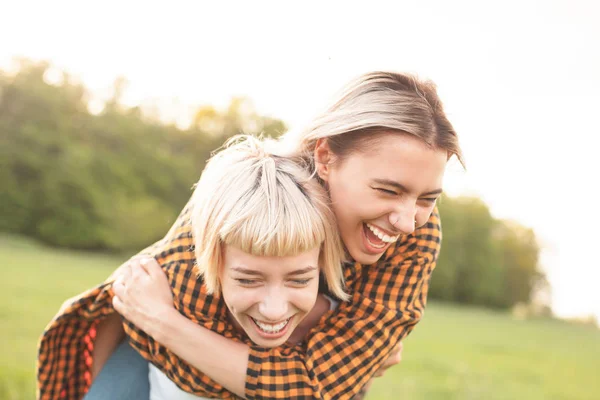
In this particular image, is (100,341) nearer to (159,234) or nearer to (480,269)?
(159,234)

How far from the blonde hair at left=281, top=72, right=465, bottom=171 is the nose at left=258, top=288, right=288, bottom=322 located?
0.72 metres

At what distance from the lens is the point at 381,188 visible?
2922mm

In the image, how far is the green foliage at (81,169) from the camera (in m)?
31.1

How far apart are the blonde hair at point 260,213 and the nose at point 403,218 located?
11.3 inches

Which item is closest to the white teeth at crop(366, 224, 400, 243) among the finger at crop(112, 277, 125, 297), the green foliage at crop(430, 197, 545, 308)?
the finger at crop(112, 277, 125, 297)

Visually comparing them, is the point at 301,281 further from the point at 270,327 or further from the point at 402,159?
the point at 402,159

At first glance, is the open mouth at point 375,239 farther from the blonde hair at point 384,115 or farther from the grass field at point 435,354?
the grass field at point 435,354

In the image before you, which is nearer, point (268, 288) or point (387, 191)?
point (268, 288)

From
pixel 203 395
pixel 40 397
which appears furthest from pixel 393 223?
pixel 40 397

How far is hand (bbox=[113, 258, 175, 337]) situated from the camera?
3.09 meters

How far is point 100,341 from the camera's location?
12.2ft

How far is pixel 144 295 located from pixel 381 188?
4.07 feet

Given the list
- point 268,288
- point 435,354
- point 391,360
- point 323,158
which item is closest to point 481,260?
point 435,354

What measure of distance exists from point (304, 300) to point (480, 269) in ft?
126
